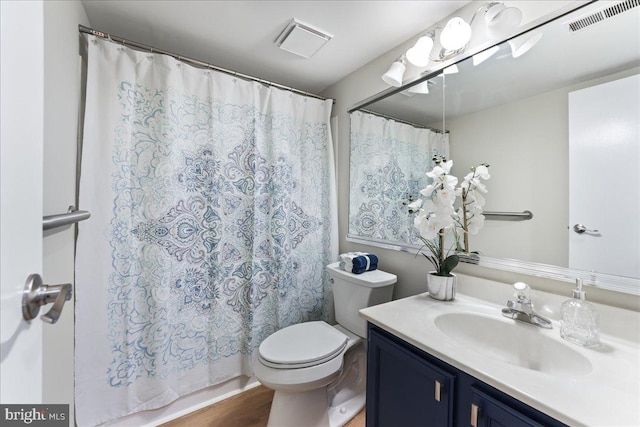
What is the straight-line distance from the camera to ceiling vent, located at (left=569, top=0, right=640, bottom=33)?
0.80 metres

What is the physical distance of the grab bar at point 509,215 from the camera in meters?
1.02

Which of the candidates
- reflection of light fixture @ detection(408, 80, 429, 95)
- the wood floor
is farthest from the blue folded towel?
reflection of light fixture @ detection(408, 80, 429, 95)

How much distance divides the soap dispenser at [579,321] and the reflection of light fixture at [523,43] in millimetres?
918

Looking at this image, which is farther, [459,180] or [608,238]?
[459,180]

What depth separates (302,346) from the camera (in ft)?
4.29

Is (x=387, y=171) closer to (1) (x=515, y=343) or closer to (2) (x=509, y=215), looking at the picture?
(2) (x=509, y=215)

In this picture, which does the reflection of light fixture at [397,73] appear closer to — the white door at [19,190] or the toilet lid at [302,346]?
the white door at [19,190]

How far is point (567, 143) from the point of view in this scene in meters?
0.92

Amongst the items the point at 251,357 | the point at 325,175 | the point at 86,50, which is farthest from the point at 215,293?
the point at 86,50

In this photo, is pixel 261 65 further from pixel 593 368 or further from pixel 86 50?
pixel 593 368

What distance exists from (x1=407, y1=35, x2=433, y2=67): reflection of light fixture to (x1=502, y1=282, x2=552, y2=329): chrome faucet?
45.1 inches

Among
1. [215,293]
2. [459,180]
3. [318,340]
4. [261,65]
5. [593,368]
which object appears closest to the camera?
[593,368]

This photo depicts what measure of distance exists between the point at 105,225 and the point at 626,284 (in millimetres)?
2136

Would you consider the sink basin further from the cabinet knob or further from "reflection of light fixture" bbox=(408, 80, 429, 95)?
"reflection of light fixture" bbox=(408, 80, 429, 95)
